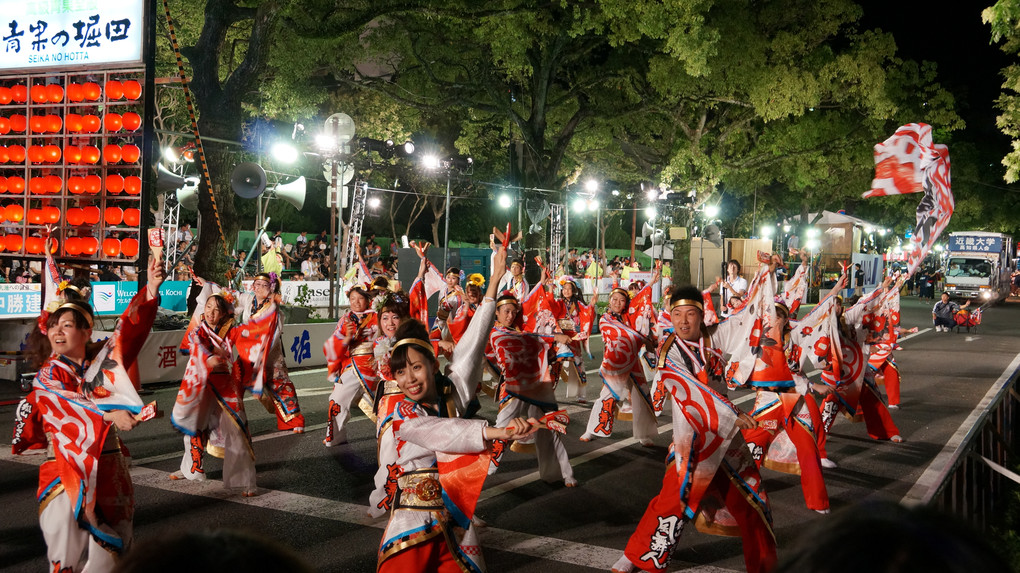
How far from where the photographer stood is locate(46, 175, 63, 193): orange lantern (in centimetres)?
1020

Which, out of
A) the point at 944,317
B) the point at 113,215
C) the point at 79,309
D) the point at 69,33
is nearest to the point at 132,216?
the point at 113,215

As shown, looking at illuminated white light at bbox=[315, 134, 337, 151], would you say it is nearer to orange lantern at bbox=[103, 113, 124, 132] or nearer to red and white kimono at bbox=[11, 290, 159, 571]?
orange lantern at bbox=[103, 113, 124, 132]

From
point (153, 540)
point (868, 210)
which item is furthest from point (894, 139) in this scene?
point (868, 210)

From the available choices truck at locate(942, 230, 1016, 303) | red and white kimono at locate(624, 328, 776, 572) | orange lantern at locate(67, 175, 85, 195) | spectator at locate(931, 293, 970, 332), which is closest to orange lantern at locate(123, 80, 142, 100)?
orange lantern at locate(67, 175, 85, 195)

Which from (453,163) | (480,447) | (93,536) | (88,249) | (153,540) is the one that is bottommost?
(93,536)

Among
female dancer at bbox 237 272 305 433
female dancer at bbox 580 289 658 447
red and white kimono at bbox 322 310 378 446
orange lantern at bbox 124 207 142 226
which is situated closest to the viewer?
female dancer at bbox 237 272 305 433

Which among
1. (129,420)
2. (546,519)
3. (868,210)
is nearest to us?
(129,420)

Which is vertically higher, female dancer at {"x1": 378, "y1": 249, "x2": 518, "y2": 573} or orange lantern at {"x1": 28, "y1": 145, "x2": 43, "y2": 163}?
orange lantern at {"x1": 28, "y1": 145, "x2": 43, "y2": 163}

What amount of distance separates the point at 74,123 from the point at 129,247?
1.71 metres

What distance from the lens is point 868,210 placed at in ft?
170

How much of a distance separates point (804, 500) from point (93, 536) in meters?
5.39

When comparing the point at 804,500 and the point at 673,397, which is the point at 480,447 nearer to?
the point at 673,397

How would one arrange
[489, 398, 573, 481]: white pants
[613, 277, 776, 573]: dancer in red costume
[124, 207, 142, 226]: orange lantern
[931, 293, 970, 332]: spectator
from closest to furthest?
[613, 277, 776, 573]: dancer in red costume < [489, 398, 573, 481]: white pants < [124, 207, 142, 226]: orange lantern < [931, 293, 970, 332]: spectator

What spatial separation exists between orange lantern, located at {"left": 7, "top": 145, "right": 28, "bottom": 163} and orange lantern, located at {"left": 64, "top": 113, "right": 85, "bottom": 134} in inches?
27.2
